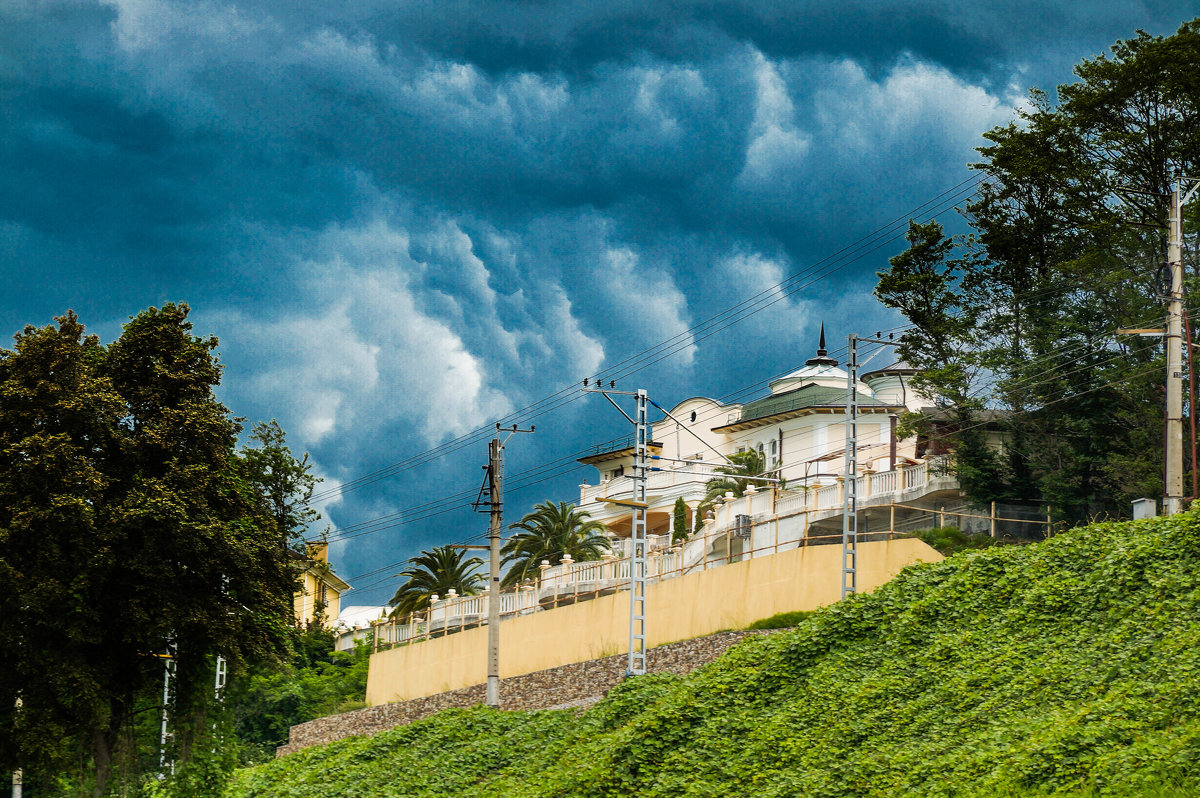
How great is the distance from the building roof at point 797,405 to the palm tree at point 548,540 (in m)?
11.2

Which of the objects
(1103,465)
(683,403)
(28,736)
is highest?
(683,403)

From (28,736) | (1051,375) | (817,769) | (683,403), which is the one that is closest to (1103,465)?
(1051,375)

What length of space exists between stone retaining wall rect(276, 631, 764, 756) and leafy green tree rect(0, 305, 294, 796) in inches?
Result: 315

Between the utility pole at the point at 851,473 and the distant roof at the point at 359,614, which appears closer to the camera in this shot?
the utility pole at the point at 851,473

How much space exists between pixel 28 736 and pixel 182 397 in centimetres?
→ 820

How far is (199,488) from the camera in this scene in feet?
95.0

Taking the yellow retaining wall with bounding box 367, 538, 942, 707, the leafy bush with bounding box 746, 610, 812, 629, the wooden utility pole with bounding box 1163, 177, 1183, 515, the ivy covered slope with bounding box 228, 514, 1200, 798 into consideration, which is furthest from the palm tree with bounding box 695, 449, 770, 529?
the ivy covered slope with bounding box 228, 514, 1200, 798

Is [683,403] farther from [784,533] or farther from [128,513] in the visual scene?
[128,513]

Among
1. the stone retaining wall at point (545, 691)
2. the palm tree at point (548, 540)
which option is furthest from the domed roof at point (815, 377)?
the stone retaining wall at point (545, 691)

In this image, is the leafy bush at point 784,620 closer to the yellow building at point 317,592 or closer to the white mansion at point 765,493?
the white mansion at point 765,493

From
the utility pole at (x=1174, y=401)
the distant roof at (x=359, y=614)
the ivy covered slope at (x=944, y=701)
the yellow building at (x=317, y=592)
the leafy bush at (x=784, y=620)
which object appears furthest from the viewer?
the distant roof at (x=359, y=614)

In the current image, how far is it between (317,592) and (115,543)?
4420cm

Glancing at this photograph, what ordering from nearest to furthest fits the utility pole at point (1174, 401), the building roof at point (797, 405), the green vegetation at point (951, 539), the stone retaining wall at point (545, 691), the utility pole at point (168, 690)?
the utility pole at point (1174, 401), the utility pole at point (168, 690), the stone retaining wall at point (545, 691), the green vegetation at point (951, 539), the building roof at point (797, 405)

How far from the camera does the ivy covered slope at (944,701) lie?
15.2 meters
